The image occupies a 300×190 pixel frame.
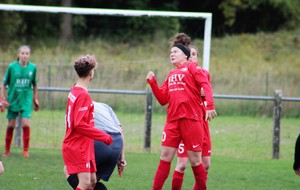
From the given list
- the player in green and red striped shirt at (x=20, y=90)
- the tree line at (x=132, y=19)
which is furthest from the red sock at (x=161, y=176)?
the tree line at (x=132, y=19)

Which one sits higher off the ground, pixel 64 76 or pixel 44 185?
pixel 64 76

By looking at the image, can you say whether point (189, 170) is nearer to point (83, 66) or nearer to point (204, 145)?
point (204, 145)

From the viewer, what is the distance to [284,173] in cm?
1148

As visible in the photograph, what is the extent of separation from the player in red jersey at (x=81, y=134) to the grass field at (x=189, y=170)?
8.08ft

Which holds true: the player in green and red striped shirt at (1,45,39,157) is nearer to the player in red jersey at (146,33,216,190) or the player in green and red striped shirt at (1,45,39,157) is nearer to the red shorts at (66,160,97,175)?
the player in red jersey at (146,33,216,190)

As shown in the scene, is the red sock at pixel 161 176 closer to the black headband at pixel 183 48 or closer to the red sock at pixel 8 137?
the black headband at pixel 183 48

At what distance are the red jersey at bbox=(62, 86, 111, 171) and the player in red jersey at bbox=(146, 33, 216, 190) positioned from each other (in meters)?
1.62

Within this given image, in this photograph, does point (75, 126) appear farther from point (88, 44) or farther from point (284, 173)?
point (88, 44)

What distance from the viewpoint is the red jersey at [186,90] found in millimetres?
8438

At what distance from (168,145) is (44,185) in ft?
6.64

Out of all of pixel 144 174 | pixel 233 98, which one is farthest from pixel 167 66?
pixel 144 174

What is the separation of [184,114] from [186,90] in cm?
28

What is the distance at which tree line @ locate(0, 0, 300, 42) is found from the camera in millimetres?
29547

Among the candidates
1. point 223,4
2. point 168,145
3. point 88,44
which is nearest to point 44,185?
point 168,145
